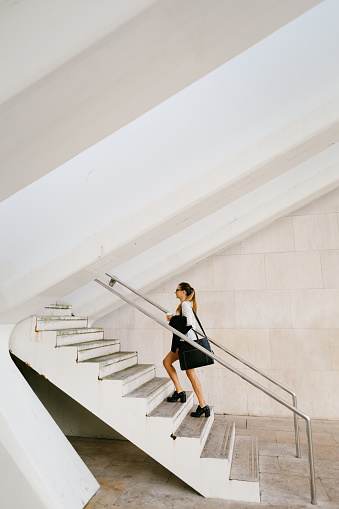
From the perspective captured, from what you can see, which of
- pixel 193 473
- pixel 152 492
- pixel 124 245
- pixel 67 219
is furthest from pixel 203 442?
pixel 67 219

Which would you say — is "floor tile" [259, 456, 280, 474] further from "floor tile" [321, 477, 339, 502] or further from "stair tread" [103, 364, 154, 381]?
"stair tread" [103, 364, 154, 381]

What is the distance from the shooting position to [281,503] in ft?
8.20

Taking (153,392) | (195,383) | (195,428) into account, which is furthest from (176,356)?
(195,428)

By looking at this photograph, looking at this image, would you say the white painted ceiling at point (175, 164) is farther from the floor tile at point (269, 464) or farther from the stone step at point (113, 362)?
the floor tile at point (269, 464)

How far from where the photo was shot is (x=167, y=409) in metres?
3.02

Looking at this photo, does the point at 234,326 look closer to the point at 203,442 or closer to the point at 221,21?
the point at 203,442

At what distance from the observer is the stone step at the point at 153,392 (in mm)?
2858

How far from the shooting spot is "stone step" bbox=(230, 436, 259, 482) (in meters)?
2.65

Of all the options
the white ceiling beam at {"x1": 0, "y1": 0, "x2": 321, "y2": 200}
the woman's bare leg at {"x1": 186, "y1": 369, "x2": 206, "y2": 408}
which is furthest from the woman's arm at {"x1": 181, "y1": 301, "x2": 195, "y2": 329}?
the white ceiling beam at {"x1": 0, "y1": 0, "x2": 321, "y2": 200}

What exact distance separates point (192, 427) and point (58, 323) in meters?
1.61

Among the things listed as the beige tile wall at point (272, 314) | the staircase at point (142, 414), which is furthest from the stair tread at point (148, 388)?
the beige tile wall at point (272, 314)

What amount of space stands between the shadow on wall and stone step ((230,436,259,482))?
160 cm

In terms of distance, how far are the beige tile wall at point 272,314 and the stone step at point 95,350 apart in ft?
4.68

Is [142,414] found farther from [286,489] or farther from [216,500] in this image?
[286,489]
